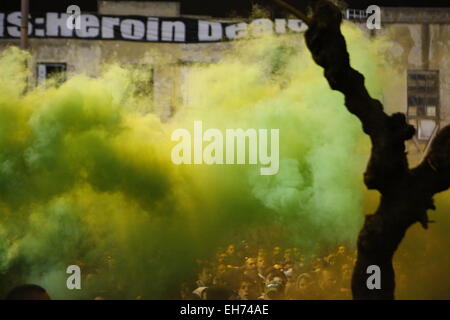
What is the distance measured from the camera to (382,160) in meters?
Result: 4.44

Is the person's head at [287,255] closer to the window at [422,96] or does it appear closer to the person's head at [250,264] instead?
the person's head at [250,264]

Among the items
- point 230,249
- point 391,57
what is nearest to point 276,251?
point 230,249

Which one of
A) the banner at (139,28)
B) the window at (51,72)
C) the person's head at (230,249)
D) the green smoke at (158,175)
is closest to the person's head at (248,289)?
the person's head at (230,249)

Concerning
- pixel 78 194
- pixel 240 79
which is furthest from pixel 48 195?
pixel 240 79

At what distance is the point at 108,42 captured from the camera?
5973 millimetres

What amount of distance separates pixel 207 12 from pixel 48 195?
2.18 meters

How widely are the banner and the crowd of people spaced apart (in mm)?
1939

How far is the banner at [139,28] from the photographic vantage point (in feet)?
19.4

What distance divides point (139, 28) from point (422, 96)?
2.66 meters

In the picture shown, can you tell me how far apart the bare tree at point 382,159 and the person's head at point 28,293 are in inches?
107

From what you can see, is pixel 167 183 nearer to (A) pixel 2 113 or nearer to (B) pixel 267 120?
(B) pixel 267 120

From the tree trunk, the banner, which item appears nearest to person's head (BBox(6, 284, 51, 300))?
the banner

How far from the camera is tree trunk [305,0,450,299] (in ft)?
14.4
